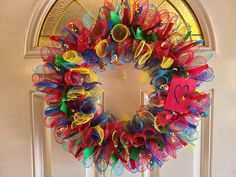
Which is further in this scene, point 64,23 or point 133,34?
point 64,23

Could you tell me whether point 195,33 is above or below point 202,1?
below

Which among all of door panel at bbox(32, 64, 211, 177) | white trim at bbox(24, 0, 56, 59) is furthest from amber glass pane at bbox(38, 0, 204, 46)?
door panel at bbox(32, 64, 211, 177)

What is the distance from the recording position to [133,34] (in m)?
0.83

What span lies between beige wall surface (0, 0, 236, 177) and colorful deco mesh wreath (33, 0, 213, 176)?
118mm

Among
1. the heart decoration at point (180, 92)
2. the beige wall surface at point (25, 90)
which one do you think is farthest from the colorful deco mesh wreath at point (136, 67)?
the beige wall surface at point (25, 90)

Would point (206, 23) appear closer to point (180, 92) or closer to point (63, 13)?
point (180, 92)

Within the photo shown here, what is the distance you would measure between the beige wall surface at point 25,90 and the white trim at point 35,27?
0.05 feet

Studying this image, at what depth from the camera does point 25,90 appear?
97 cm

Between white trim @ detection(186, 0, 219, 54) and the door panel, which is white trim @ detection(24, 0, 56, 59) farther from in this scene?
white trim @ detection(186, 0, 219, 54)

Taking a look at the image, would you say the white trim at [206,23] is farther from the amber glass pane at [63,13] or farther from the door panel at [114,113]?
the door panel at [114,113]

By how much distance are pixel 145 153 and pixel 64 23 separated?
0.50 m

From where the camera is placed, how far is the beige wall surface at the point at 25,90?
3.09 ft
